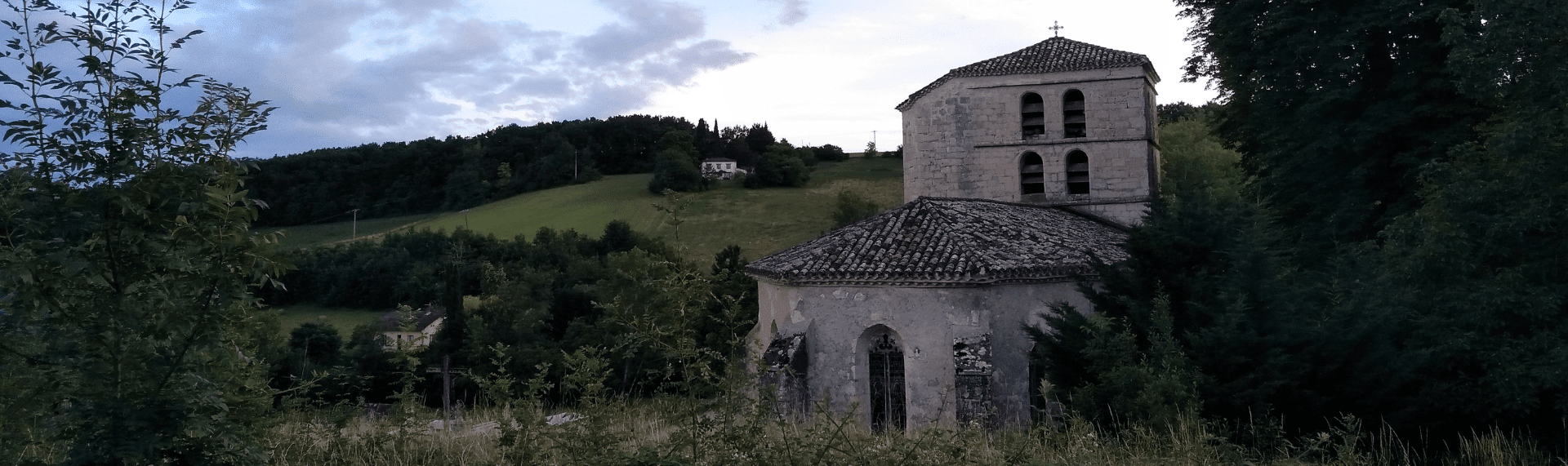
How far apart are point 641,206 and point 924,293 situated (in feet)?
182

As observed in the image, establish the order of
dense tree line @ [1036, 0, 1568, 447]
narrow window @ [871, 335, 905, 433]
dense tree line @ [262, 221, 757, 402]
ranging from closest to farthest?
dense tree line @ [1036, 0, 1568, 447], narrow window @ [871, 335, 905, 433], dense tree line @ [262, 221, 757, 402]

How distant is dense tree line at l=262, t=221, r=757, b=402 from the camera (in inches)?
1444

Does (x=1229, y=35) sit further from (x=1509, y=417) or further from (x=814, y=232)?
(x=814, y=232)

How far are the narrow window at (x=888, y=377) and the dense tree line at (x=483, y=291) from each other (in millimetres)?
8764

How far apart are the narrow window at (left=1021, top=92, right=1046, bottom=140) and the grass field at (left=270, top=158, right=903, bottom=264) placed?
35183mm

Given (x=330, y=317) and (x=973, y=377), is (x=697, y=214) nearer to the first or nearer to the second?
(x=330, y=317)

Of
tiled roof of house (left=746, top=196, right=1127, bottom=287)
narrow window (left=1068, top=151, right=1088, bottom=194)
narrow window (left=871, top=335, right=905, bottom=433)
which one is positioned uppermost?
narrow window (left=1068, top=151, right=1088, bottom=194)

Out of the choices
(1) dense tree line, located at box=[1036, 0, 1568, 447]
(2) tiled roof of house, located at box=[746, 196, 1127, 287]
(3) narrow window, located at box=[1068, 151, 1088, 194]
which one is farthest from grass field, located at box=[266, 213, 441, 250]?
(1) dense tree line, located at box=[1036, 0, 1568, 447]

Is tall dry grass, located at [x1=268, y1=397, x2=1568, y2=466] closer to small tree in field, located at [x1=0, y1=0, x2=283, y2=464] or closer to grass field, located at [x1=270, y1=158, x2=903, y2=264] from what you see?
small tree in field, located at [x1=0, y1=0, x2=283, y2=464]

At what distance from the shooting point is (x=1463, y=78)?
41.0 ft

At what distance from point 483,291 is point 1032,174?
37.2m

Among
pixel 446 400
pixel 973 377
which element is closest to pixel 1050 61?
pixel 973 377

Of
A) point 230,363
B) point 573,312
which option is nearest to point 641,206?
point 573,312

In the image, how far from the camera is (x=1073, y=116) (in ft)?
70.6
